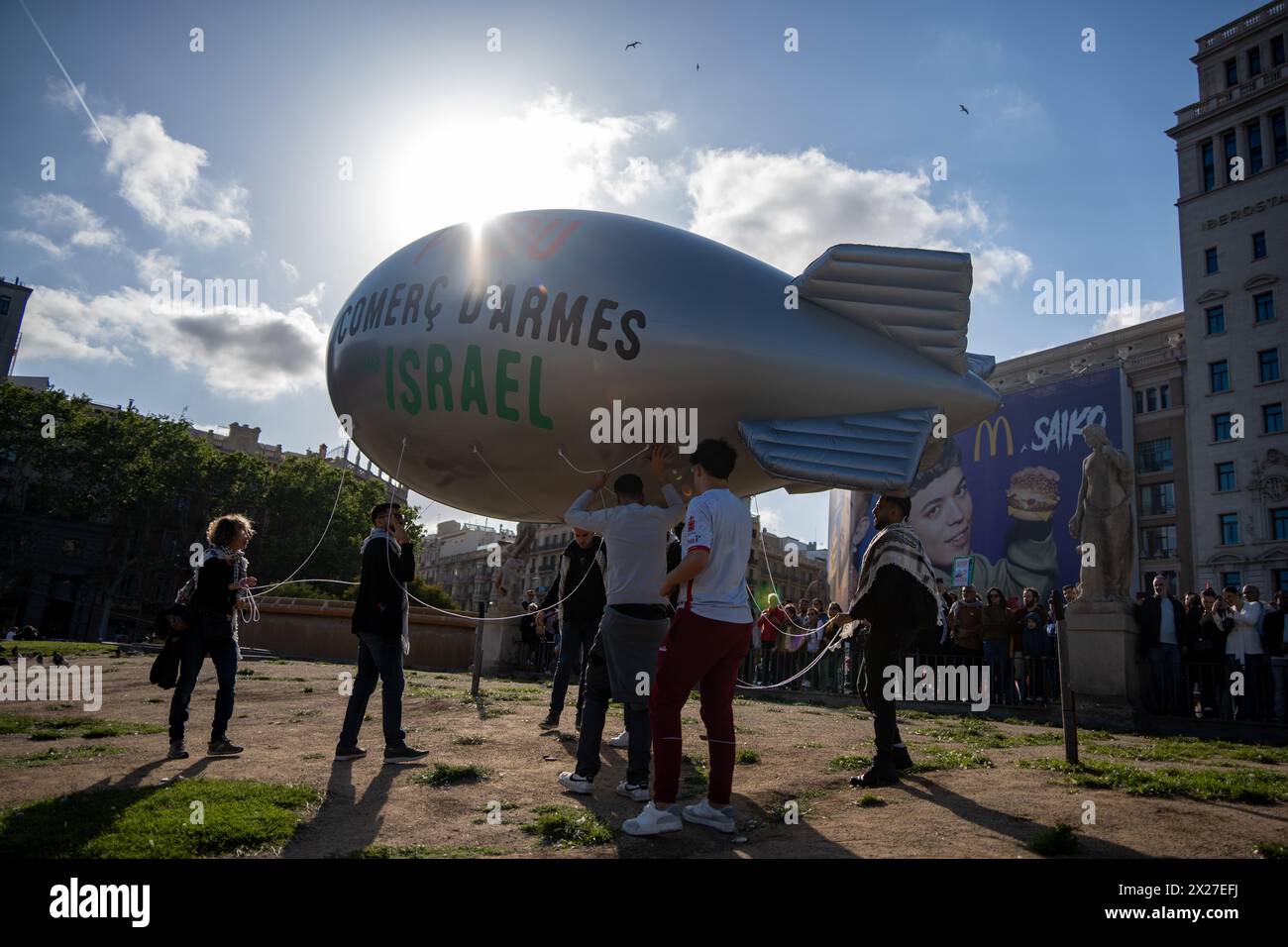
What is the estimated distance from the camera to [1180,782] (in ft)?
20.1

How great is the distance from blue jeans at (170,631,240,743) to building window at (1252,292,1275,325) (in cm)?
6183

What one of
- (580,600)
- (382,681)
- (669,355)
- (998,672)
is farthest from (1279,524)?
(382,681)

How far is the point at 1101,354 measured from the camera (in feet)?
231

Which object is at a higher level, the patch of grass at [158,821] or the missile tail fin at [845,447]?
the missile tail fin at [845,447]

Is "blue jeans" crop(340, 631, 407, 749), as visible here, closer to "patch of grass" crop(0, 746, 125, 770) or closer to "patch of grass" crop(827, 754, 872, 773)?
"patch of grass" crop(0, 746, 125, 770)

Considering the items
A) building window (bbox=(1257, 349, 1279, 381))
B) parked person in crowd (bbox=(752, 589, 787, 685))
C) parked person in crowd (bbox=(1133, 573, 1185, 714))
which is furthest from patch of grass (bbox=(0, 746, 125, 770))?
building window (bbox=(1257, 349, 1279, 381))

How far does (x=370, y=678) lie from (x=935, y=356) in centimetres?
600

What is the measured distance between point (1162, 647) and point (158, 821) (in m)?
13.9

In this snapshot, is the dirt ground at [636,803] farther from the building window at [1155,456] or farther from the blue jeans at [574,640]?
the building window at [1155,456]

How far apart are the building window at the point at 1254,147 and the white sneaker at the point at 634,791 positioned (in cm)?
6520

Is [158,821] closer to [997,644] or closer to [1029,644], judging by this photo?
[997,644]

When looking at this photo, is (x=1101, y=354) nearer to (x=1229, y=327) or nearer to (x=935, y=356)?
(x=1229, y=327)

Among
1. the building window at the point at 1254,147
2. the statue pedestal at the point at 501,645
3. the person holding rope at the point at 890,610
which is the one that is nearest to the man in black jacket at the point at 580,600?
the person holding rope at the point at 890,610

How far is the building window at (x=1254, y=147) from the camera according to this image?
53156 millimetres
